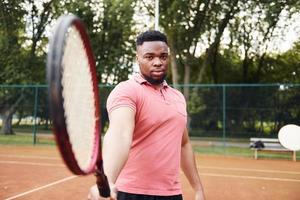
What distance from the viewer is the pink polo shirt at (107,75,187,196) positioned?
89.2 inches

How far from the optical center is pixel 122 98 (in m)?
2.15

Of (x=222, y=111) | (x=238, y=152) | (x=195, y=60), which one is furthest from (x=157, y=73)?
(x=195, y=60)

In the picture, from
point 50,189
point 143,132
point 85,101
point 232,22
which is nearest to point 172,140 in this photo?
point 143,132

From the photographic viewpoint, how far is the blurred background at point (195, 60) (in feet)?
55.5

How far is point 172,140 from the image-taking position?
239 centimetres

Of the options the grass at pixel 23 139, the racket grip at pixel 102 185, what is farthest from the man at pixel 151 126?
the grass at pixel 23 139

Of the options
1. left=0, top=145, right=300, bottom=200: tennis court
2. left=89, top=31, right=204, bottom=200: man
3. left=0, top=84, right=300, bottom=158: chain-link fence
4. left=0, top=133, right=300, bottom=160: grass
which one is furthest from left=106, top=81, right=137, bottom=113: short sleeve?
left=0, top=84, right=300, bottom=158: chain-link fence

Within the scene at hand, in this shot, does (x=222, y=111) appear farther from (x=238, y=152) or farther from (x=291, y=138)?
(x=291, y=138)

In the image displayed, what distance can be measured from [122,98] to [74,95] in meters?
0.56

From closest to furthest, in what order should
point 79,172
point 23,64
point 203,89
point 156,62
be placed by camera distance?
point 79,172
point 156,62
point 203,89
point 23,64

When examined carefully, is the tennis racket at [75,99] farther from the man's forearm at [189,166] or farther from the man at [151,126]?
the man's forearm at [189,166]

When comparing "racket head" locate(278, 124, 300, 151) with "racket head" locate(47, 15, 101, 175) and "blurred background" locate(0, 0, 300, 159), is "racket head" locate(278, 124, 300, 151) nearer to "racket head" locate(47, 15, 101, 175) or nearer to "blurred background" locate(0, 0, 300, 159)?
"blurred background" locate(0, 0, 300, 159)

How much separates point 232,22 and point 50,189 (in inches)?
762

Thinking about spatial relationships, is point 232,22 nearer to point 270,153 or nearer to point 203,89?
point 203,89
